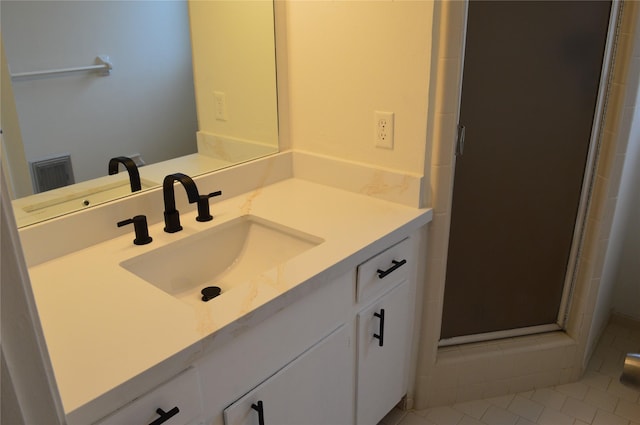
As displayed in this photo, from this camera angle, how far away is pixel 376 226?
1504mm

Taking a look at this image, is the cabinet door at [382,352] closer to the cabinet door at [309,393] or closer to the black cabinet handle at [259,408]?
the cabinet door at [309,393]

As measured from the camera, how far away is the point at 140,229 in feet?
4.55

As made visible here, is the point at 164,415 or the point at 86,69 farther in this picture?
the point at 86,69

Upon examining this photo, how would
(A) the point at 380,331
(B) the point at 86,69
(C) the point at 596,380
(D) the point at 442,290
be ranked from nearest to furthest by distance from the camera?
(B) the point at 86,69, (A) the point at 380,331, (D) the point at 442,290, (C) the point at 596,380

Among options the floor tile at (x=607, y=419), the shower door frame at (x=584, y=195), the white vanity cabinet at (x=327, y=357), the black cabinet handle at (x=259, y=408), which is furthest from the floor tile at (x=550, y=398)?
the black cabinet handle at (x=259, y=408)

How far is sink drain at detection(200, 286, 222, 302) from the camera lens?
56.6 inches

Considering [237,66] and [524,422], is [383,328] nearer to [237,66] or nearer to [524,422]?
[524,422]

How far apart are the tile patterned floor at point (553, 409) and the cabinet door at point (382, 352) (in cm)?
23

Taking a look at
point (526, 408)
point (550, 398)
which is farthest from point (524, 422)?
point (550, 398)

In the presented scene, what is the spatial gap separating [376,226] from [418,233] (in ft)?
0.73

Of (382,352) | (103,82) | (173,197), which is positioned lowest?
(382,352)

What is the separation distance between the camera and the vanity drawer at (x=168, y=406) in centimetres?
91

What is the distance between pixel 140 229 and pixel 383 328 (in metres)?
0.78

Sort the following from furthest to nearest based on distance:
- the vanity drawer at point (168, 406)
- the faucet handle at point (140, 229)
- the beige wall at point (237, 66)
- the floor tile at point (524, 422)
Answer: the floor tile at point (524, 422), the beige wall at point (237, 66), the faucet handle at point (140, 229), the vanity drawer at point (168, 406)
